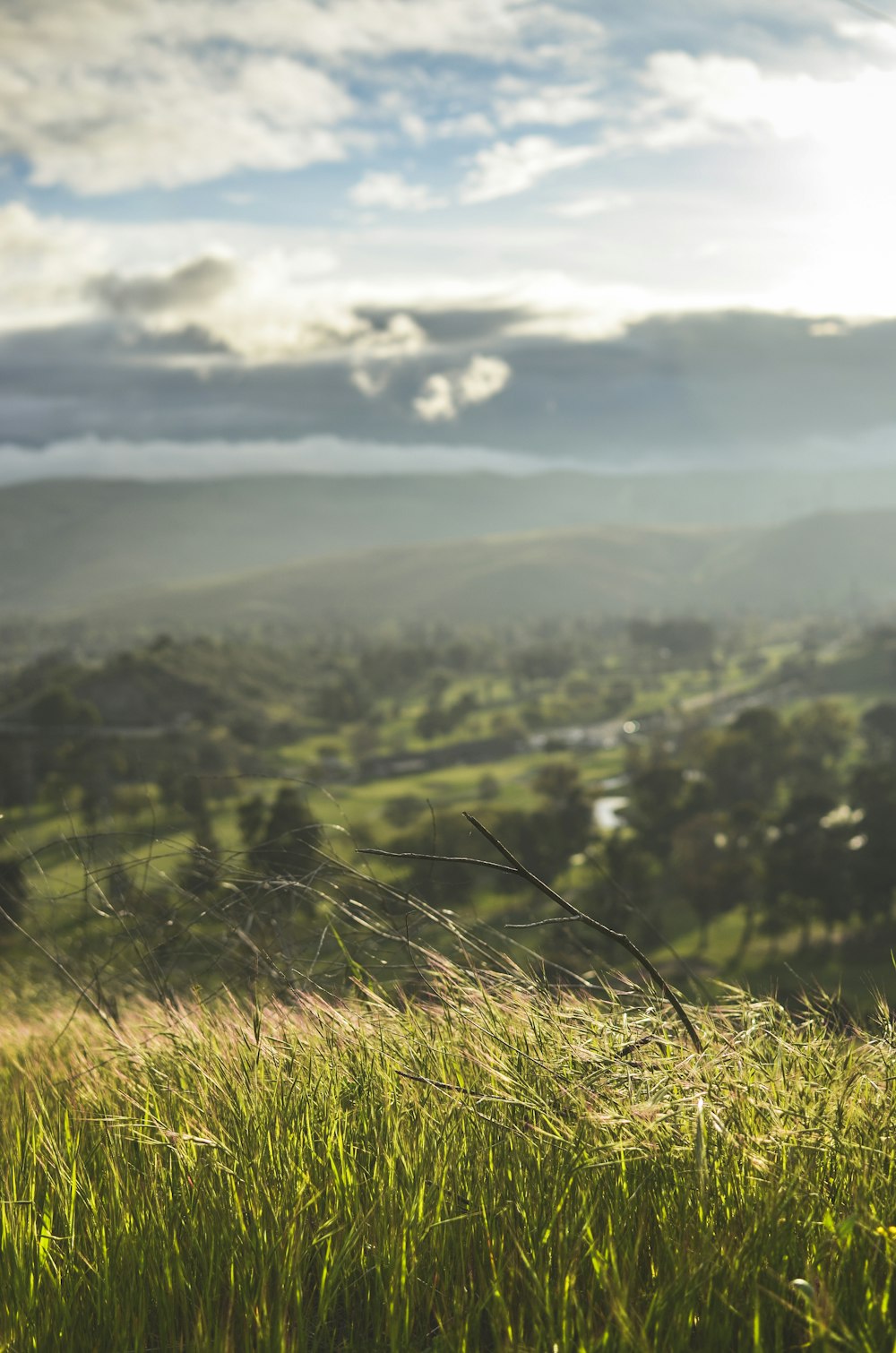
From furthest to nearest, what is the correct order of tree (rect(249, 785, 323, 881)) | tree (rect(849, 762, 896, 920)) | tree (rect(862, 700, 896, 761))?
tree (rect(862, 700, 896, 761)), tree (rect(849, 762, 896, 920)), tree (rect(249, 785, 323, 881))

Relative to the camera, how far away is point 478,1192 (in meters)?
3.23

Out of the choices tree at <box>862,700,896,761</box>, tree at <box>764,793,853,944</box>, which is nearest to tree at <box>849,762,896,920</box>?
tree at <box>764,793,853,944</box>

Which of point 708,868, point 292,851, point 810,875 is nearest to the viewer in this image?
point 292,851

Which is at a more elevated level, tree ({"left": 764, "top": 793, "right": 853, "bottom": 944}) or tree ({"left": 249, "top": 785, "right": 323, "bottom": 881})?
tree ({"left": 249, "top": 785, "right": 323, "bottom": 881})

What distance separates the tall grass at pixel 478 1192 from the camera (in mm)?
2803

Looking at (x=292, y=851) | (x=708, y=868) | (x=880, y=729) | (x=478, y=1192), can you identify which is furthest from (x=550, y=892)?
(x=880, y=729)

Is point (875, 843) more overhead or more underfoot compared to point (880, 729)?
more overhead

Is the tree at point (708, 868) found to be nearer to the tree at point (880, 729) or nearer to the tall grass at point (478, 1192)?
the tree at point (880, 729)

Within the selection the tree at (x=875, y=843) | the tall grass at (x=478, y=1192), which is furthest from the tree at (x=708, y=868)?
the tall grass at (x=478, y=1192)

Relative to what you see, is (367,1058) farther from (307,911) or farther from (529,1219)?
(307,911)

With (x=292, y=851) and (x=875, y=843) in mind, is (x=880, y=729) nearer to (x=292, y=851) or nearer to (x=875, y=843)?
(x=875, y=843)

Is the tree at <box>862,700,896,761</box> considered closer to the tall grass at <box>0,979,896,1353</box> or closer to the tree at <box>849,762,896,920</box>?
the tree at <box>849,762,896,920</box>

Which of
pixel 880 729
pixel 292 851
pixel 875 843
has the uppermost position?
pixel 292 851

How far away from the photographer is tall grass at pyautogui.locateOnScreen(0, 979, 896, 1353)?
2.80 meters
